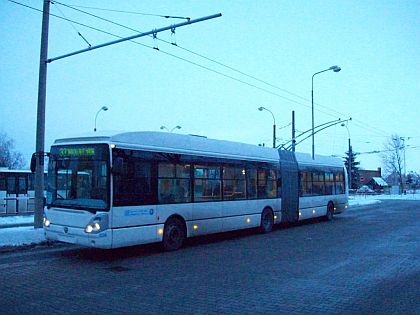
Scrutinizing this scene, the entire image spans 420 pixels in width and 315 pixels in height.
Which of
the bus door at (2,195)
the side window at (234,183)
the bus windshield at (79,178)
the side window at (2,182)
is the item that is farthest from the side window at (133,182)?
the side window at (2,182)

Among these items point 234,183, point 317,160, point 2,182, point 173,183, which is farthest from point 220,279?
point 2,182

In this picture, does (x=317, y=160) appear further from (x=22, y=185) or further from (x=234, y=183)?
(x=22, y=185)

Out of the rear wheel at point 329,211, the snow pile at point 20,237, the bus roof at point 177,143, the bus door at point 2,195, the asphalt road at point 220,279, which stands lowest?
the asphalt road at point 220,279

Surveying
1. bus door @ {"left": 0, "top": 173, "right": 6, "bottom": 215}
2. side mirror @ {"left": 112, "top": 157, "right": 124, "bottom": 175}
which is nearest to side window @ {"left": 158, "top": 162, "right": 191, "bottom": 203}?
side mirror @ {"left": 112, "top": 157, "right": 124, "bottom": 175}

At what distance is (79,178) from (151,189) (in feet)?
6.06

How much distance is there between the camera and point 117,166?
1085 centimetres

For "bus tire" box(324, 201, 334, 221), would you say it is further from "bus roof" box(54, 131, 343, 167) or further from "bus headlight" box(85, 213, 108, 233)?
"bus headlight" box(85, 213, 108, 233)

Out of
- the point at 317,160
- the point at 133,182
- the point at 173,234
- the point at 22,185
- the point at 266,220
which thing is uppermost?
the point at 317,160

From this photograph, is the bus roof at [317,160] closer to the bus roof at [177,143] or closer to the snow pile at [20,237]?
the bus roof at [177,143]

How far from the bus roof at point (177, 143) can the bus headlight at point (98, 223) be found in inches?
69.8

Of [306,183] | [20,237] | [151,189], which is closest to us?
[151,189]

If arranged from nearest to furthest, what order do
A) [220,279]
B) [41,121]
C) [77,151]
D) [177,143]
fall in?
[220,279] < [77,151] < [177,143] < [41,121]

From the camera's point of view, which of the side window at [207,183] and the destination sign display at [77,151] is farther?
the side window at [207,183]

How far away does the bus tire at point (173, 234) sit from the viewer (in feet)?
41.3
